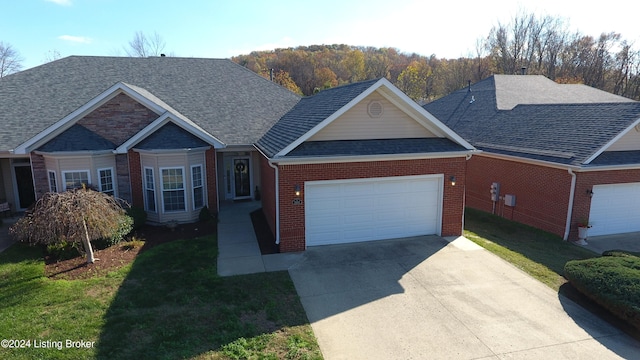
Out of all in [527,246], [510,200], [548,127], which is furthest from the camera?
[548,127]

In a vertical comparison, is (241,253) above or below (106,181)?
below

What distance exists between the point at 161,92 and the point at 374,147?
41.0 ft

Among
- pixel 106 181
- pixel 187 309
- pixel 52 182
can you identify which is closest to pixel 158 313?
pixel 187 309

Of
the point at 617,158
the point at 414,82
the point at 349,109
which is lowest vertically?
the point at 617,158

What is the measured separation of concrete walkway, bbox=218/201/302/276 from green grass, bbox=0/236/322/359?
404 millimetres

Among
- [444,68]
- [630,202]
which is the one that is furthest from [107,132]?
[444,68]

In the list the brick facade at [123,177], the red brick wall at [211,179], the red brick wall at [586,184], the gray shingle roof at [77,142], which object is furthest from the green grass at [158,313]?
the red brick wall at [586,184]

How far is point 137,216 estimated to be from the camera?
13.6 metres

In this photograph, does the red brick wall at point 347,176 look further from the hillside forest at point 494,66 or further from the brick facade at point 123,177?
the hillside forest at point 494,66

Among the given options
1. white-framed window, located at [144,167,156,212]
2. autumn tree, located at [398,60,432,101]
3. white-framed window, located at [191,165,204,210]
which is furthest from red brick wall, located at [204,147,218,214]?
autumn tree, located at [398,60,432,101]

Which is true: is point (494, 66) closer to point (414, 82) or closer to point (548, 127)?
point (414, 82)

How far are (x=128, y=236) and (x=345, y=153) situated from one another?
26.7 feet

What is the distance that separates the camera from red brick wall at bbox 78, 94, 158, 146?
1454 cm

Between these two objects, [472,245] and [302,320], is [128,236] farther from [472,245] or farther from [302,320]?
[472,245]
